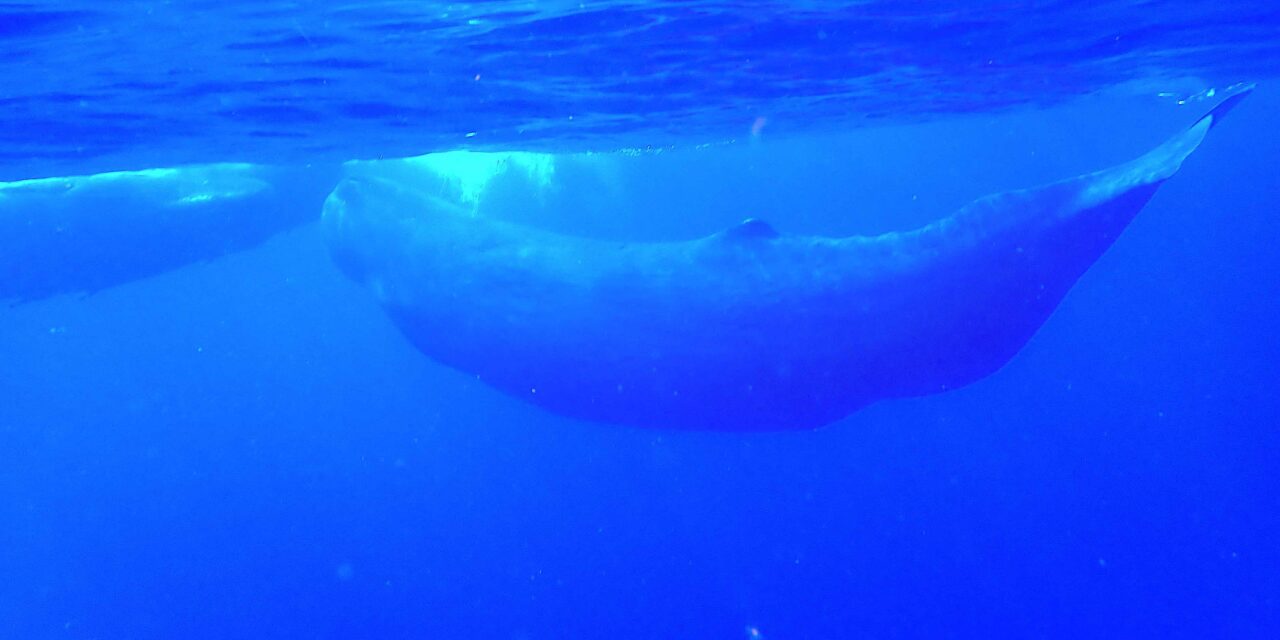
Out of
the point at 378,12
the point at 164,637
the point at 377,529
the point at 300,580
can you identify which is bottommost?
the point at 377,529

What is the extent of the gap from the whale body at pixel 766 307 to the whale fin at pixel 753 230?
0.9 inches

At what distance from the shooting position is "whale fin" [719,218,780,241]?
9.16m

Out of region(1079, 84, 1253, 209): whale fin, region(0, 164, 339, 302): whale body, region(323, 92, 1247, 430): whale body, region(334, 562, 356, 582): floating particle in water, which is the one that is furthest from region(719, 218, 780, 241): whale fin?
region(334, 562, 356, 582): floating particle in water

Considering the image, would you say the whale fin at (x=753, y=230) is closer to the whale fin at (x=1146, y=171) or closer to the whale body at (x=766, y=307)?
the whale body at (x=766, y=307)

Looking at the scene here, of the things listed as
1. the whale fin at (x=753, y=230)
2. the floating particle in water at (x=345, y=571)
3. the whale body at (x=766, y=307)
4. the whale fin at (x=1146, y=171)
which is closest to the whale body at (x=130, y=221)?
the whale body at (x=766, y=307)

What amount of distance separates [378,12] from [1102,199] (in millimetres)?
6691

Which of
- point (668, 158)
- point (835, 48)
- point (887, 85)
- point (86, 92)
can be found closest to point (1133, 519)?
point (668, 158)

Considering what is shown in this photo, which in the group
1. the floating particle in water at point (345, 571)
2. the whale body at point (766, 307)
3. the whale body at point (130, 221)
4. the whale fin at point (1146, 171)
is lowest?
the floating particle in water at point (345, 571)

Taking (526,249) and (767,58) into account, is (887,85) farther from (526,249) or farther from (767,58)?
(526,249)

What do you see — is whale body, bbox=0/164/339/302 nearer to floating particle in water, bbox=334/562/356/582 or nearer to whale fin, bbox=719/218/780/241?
whale fin, bbox=719/218/780/241

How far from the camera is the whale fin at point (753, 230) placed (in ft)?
30.0

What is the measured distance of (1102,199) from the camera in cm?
774

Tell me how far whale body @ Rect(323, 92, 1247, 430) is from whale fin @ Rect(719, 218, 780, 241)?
2 centimetres

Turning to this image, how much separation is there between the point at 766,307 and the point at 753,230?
0.87 m
